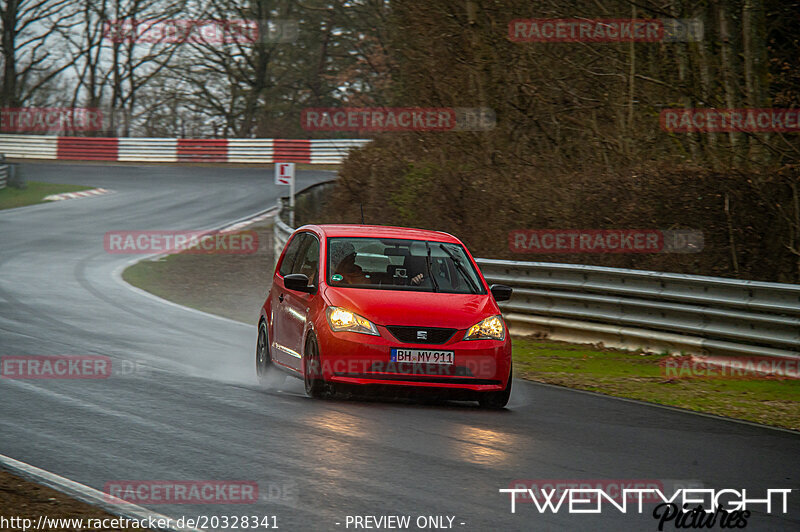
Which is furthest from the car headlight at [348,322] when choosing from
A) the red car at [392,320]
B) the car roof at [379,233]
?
the car roof at [379,233]

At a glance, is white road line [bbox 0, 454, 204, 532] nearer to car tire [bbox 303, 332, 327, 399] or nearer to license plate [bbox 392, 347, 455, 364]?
car tire [bbox 303, 332, 327, 399]

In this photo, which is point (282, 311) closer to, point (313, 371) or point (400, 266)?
point (400, 266)

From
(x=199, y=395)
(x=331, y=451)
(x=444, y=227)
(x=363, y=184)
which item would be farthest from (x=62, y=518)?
(x=363, y=184)

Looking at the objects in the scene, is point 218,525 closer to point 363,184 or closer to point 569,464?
point 569,464

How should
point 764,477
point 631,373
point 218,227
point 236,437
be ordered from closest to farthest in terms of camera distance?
1. point 764,477
2. point 236,437
3. point 631,373
4. point 218,227

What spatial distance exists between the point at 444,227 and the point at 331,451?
45.6 ft

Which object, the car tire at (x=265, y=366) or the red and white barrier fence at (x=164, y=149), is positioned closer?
the car tire at (x=265, y=366)

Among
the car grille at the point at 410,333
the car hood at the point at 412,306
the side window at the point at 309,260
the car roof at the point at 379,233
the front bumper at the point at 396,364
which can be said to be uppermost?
the car roof at the point at 379,233

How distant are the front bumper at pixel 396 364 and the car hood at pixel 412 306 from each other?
0.13 metres

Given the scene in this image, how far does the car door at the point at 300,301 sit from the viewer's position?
10250 mm

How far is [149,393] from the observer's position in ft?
32.3

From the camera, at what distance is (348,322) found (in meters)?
9.62

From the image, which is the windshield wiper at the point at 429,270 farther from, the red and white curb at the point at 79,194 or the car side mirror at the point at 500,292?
the red and white curb at the point at 79,194

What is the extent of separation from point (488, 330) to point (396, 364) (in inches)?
35.6
